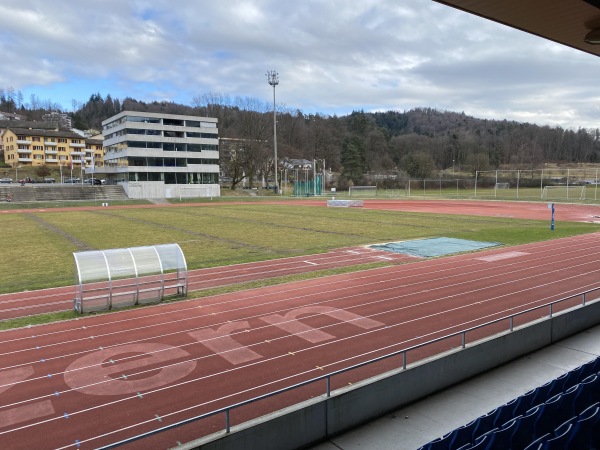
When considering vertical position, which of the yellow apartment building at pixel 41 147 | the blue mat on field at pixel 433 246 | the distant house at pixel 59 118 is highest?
the distant house at pixel 59 118

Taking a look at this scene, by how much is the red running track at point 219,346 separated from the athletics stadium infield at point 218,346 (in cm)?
3

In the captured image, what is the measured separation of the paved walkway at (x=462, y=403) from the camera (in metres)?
7.18

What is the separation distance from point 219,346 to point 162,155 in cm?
7044

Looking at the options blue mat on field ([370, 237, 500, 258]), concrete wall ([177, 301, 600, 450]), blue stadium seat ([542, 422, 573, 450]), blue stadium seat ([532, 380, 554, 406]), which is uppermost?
blue stadium seat ([542, 422, 573, 450])

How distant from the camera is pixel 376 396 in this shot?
7.67m

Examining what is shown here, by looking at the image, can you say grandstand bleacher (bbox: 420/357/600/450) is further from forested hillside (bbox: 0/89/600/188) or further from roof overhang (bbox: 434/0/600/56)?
forested hillside (bbox: 0/89/600/188)

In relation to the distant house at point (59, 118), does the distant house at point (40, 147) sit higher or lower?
lower

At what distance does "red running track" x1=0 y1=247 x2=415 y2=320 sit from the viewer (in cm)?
1498

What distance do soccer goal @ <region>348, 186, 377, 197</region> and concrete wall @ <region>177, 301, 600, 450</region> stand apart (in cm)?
7335

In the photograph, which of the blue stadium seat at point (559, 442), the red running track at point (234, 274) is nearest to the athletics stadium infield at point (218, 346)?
the red running track at point (234, 274)

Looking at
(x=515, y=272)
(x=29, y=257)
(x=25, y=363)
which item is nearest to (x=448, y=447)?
(x=25, y=363)

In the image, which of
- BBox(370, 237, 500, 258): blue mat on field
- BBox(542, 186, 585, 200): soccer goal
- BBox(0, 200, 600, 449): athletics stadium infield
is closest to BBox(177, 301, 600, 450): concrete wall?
BBox(0, 200, 600, 449): athletics stadium infield

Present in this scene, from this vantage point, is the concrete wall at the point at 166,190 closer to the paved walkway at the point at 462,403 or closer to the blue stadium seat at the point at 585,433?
the paved walkway at the point at 462,403

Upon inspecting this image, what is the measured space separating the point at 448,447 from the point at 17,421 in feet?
24.4
